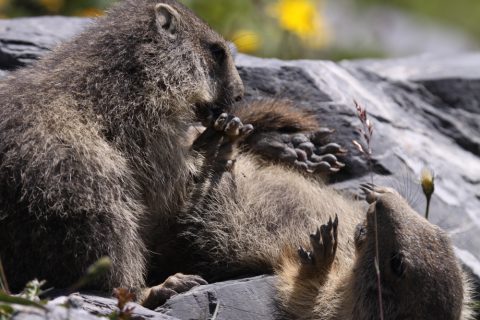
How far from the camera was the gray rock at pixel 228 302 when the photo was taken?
6148 mm

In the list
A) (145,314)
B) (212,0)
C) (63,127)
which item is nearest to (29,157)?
(63,127)

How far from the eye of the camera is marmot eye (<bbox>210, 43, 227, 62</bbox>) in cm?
717

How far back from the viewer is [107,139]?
6559mm

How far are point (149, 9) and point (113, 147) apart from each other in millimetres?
1193

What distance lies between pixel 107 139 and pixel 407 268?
218 centimetres

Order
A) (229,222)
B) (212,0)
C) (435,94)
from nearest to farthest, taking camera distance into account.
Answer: (229,222) → (435,94) → (212,0)

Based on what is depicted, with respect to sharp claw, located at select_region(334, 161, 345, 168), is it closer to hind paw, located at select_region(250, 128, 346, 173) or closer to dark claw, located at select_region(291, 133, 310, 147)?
hind paw, located at select_region(250, 128, 346, 173)

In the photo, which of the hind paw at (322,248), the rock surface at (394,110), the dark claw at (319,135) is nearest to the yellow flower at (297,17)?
the rock surface at (394,110)

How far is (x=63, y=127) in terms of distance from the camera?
6297 mm

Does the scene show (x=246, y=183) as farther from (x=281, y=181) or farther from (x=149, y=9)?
(x=149, y=9)

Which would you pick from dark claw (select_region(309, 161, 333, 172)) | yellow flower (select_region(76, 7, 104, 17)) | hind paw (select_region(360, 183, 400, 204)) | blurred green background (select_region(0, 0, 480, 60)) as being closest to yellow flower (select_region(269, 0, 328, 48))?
blurred green background (select_region(0, 0, 480, 60))

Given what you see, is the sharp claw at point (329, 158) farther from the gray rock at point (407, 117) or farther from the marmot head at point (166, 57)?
the marmot head at point (166, 57)

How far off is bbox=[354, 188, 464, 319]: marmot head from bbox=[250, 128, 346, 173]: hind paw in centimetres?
118

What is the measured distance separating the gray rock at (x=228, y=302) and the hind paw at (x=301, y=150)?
1239 mm
